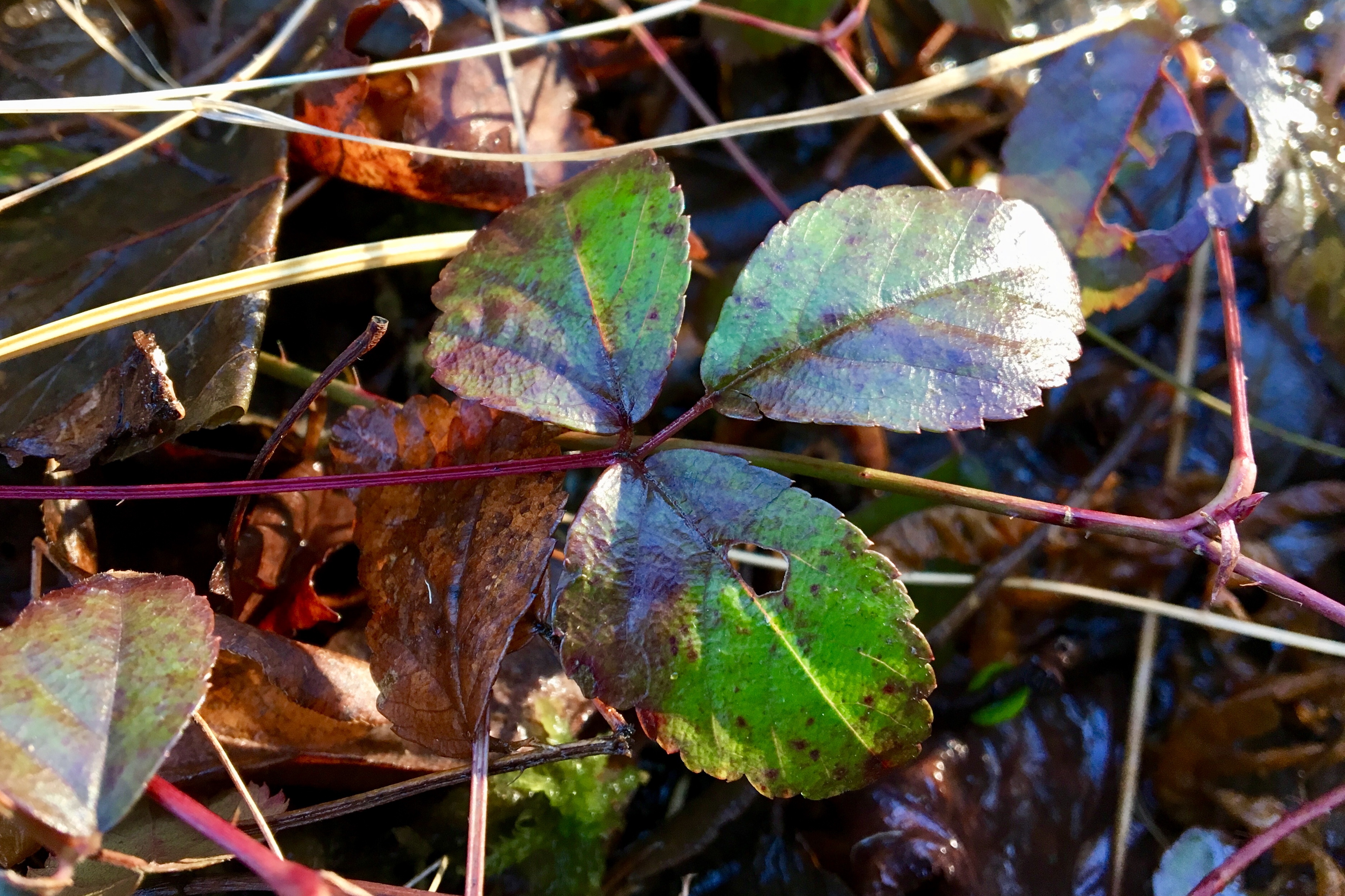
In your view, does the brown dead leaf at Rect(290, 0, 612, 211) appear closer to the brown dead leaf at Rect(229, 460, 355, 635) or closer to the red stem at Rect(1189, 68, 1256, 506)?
the brown dead leaf at Rect(229, 460, 355, 635)

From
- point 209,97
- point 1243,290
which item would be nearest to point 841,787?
point 209,97

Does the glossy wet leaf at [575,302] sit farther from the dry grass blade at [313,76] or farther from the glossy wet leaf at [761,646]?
the dry grass blade at [313,76]

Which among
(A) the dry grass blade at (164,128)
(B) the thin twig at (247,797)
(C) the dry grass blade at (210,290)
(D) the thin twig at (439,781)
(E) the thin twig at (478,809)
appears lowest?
(D) the thin twig at (439,781)

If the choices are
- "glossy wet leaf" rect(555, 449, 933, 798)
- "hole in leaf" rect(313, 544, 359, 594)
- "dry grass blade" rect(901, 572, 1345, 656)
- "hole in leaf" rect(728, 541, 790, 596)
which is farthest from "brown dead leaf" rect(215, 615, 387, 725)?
"dry grass blade" rect(901, 572, 1345, 656)

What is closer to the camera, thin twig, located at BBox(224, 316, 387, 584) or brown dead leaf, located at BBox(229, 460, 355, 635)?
thin twig, located at BBox(224, 316, 387, 584)

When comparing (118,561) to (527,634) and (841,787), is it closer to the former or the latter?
(527,634)

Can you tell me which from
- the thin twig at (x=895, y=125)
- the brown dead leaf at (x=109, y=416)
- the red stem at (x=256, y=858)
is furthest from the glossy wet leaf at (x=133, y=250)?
the thin twig at (x=895, y=125)

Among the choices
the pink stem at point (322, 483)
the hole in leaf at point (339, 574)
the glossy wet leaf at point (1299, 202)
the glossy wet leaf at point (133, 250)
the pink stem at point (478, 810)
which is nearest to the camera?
the pink stem at point (478, 810)
